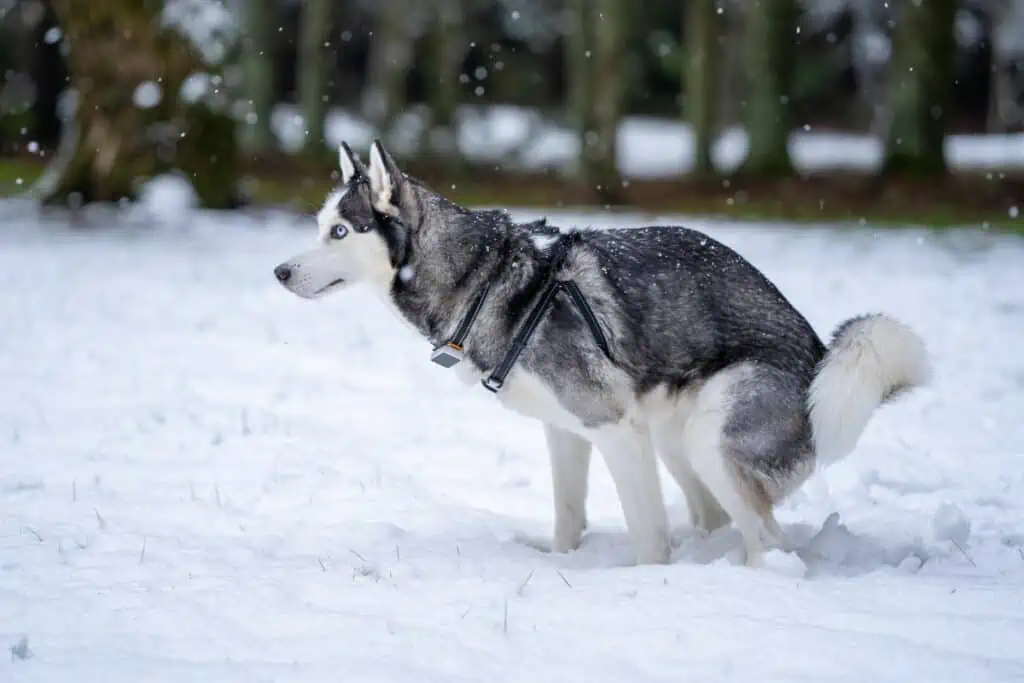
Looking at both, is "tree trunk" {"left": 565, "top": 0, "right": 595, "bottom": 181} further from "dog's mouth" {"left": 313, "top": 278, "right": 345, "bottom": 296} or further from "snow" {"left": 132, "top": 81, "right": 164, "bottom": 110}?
"dog's mouth" {"left": 313, "top": 278, "right": 345, "bottom": 296}

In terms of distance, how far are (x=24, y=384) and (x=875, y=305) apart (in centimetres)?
788

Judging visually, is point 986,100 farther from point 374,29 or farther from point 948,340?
point 948,340

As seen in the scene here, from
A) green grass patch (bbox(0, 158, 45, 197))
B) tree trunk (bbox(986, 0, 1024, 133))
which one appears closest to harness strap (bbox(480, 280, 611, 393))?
green grass patch (bbox(0, 158, 45, 197))

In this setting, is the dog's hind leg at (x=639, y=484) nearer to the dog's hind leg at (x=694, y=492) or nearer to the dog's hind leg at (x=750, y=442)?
the dog's hind leg at (x=750, y=442)

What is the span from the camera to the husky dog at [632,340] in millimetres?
4852

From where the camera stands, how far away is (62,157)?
17.6 meters

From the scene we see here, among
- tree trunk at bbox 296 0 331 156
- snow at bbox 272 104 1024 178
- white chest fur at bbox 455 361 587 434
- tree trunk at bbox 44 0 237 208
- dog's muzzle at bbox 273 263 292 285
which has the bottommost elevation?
snow at bbox 272 104 1024 178

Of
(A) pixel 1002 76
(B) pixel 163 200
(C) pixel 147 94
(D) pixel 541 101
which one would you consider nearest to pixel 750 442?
(C) pixel 147 94

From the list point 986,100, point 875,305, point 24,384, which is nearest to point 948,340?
point 875,305

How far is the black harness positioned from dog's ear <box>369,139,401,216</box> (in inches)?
22.1

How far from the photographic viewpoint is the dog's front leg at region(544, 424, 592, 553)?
214 inches

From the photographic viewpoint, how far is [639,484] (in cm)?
499

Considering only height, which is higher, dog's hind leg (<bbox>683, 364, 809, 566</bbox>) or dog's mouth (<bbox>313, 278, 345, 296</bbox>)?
dog's mouth (<bbox>313, 278, 345, 296</bbox>)

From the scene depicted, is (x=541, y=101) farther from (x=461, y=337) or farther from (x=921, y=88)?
(x=461, y=337)
